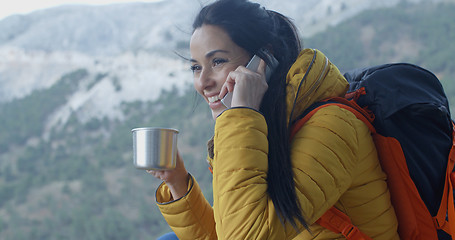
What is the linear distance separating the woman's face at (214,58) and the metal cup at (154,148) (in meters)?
0.16

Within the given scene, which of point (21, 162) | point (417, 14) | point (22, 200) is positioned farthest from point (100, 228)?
point (417, 14)

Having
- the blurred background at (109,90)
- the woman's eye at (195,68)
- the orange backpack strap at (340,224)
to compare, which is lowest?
the orange backpack strap at (340,224)

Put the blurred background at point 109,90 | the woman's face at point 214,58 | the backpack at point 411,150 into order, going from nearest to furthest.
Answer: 1. the backpack at point 411,150
2. the woman's face at point 214,58
3. the blurred background at point 109,90

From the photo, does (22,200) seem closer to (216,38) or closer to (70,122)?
(70,122)

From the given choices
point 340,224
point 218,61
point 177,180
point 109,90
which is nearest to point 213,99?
point 218,61

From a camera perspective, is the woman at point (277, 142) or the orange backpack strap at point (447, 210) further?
the orange backpack strap at point (447, 210)

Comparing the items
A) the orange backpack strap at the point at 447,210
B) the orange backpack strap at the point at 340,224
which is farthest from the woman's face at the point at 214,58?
the orange backpack strap at the point at 447,210

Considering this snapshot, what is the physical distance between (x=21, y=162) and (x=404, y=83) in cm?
1149

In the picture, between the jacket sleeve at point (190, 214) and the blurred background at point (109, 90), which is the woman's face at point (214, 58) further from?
the jacket sleeve at point (190, 214)

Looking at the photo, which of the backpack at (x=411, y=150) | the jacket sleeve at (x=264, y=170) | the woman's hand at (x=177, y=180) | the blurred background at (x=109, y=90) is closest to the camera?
the jacket sleeve at (x=264, y=170)

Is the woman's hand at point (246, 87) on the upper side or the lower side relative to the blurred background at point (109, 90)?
lower

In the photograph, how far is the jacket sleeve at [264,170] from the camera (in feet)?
2.98

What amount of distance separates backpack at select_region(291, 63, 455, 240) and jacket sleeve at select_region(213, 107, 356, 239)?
0.23 feet

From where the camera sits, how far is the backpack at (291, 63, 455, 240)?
102cm
